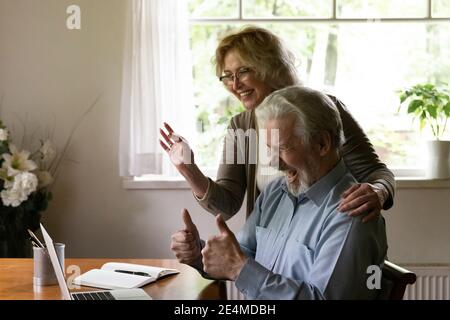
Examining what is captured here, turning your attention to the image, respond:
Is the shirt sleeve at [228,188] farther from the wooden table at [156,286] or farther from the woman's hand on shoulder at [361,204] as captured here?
the woman's hand on shoulder at [361,204]

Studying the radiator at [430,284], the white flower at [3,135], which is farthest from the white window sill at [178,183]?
the white flower at [3,135]

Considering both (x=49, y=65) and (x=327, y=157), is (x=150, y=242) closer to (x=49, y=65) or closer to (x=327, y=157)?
(x=49, y=65)

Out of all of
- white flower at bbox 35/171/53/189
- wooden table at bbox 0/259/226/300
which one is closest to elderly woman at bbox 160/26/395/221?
wooden table at bbox 0/259/226/300

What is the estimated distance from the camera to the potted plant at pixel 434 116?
2.34 m

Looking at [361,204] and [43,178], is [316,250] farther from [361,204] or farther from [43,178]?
[43,178]

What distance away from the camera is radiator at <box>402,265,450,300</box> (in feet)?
7.70

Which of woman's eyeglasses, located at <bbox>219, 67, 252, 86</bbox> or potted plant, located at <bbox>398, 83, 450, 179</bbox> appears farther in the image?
potted plant, located at <bbox>398, 83, 450, 179</bbox>

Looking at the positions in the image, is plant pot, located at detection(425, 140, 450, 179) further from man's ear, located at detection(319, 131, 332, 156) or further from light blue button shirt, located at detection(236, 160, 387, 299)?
man's ear, located at detection(319, 131, 332, 156)

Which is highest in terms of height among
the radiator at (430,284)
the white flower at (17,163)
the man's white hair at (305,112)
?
the man's white hair at (305,112)

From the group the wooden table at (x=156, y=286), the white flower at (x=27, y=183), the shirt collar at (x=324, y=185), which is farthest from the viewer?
the white flower at (x=27, y=183)

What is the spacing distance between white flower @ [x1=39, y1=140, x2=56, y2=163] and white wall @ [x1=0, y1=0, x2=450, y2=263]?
5 cm

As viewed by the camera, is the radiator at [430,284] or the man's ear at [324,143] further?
the radiator at [430,284]

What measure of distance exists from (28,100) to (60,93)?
0.09 m

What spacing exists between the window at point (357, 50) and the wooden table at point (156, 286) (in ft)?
3.00
